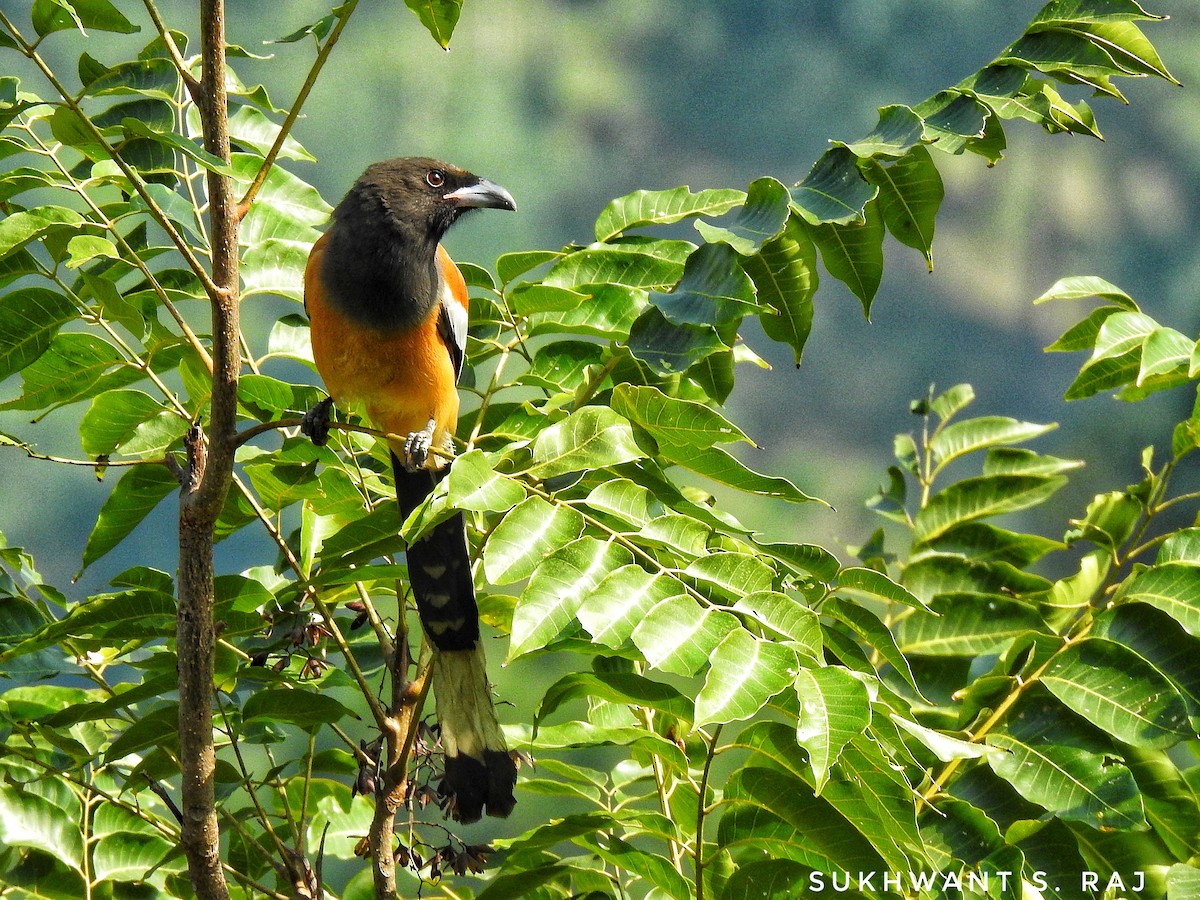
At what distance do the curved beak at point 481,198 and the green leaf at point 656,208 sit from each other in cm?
81

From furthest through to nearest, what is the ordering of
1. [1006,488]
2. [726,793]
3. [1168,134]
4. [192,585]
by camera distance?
[1168,134] < [1006,488] < [726,793] < [192,585]

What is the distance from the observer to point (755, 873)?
2.01 metres

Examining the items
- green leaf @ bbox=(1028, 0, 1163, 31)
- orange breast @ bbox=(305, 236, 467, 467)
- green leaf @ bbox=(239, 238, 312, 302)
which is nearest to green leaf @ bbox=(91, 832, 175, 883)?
orange breast @ bbox=(305, 236, 467, 467)

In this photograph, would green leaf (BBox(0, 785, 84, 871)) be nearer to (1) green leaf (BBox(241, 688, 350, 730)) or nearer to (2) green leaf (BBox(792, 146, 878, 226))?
(1) green leaf (BBox(241, 688, 350, 730))

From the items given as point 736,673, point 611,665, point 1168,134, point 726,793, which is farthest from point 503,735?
point 1168,134

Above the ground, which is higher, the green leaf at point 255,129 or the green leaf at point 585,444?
the green leaf at point 255,129

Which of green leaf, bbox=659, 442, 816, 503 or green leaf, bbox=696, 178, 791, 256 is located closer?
green leaf, bbox=659, 442, 816, 503

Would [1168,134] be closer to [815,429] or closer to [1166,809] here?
[815,429]

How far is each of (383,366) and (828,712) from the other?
5.99 feet

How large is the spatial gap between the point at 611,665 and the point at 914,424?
20765 mm

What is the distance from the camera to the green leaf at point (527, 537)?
5.85ft

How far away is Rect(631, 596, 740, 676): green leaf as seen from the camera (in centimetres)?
166

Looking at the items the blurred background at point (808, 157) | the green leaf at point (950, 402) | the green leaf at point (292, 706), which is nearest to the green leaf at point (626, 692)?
the green leaf at point (292, 706)

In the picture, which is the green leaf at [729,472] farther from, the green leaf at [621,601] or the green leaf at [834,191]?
the green leaf at [834,191]
